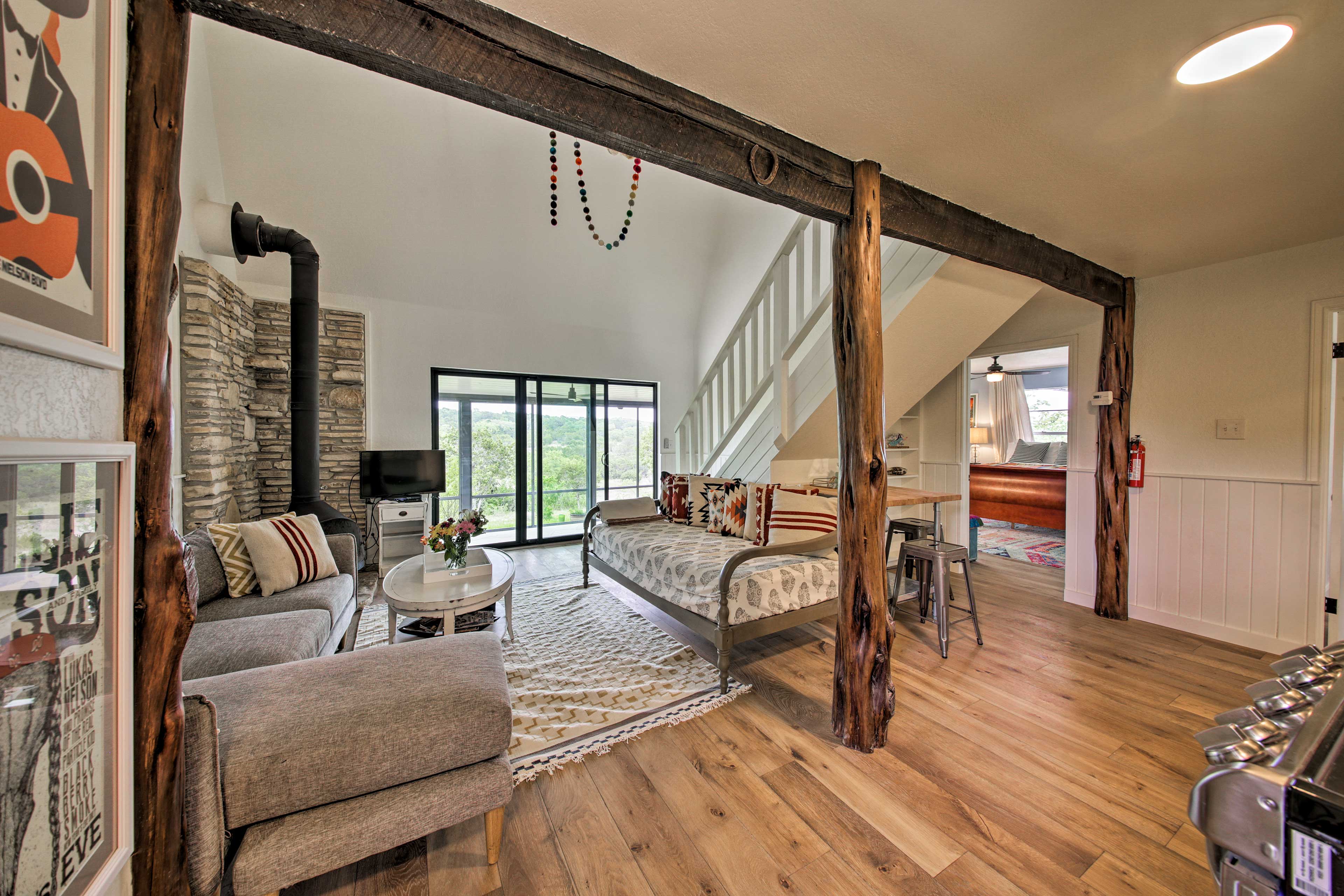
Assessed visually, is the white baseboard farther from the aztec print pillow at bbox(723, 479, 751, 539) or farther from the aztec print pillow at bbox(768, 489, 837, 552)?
the aztec print pillow at bbox(723, 479, 751, 539)

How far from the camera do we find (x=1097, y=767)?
6.03ft

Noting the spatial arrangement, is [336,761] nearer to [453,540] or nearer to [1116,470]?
[453,540]

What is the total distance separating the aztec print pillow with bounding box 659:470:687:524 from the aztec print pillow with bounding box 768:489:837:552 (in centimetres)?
104

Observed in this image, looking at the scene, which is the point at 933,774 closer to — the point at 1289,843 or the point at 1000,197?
the point at 1289,843

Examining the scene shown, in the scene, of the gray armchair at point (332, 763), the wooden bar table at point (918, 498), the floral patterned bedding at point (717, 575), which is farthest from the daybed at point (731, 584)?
the gray armchair at point (332, 763)

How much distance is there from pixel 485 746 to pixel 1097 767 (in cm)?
221

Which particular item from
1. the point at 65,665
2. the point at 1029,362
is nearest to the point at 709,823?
the point at 65,665

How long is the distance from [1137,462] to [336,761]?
179 inches

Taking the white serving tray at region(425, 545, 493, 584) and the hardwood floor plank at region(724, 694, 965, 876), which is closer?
the hardwood floor plank at region(724, 694, 965, 876)

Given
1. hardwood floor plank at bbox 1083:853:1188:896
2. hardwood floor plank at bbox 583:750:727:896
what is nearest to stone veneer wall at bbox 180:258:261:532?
hardwood floor plank at bbox 583:750:727:896

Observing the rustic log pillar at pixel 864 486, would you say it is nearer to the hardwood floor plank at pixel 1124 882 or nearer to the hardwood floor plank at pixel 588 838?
the hardwood floor plank at pixel 1124 882

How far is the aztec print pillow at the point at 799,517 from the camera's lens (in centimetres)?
292

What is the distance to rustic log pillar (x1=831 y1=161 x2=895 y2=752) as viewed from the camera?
192cm

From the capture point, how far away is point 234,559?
246cm
